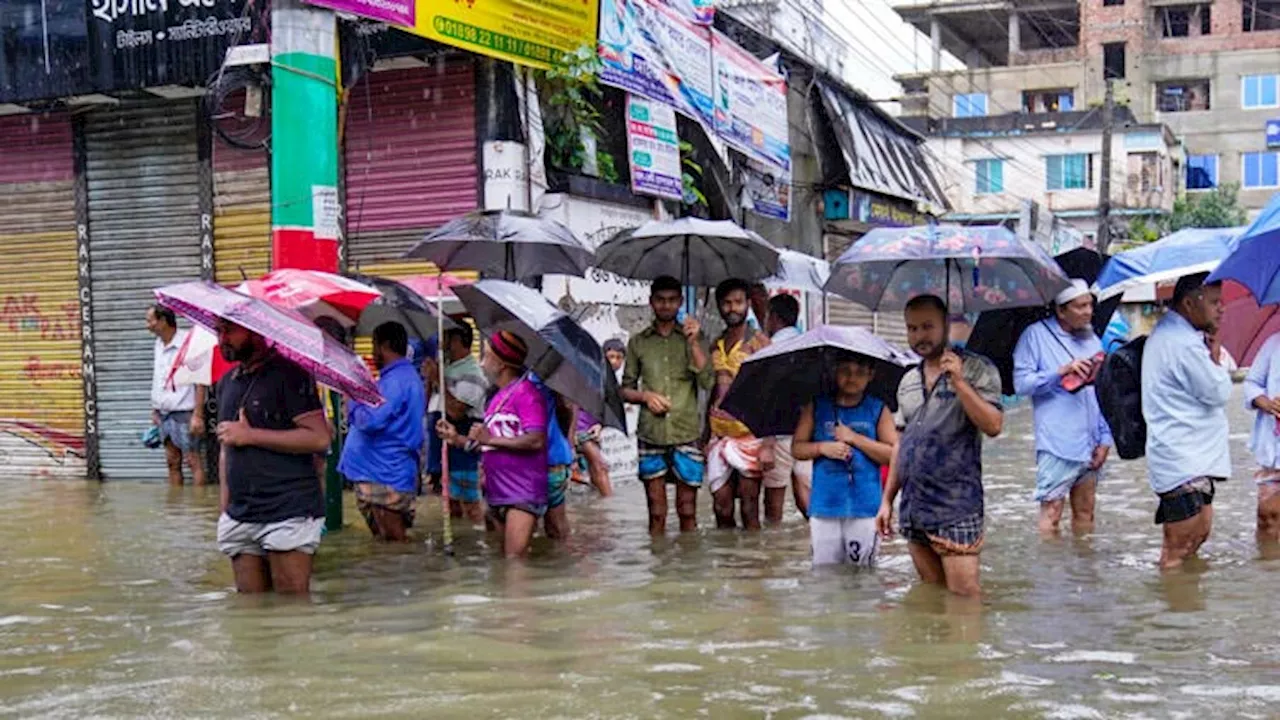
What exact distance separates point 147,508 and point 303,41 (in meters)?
4.74

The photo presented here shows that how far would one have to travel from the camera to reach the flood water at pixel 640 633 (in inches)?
205

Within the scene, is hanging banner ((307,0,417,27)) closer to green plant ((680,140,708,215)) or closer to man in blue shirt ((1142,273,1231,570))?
green plant ((680,140,708,215))

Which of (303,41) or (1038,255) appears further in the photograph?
(303,41)

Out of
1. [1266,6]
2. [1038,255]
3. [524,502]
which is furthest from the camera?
[1266,6]

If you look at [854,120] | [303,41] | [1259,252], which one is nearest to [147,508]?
[303,41]

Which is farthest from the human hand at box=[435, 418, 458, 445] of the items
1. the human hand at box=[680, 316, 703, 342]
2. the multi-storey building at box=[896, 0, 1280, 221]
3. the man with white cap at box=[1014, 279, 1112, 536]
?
the multi-storey building at box=[896, 0, 1280, 221]

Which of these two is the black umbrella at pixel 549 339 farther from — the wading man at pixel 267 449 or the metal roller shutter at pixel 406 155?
the metal roller shutter at pixel 406 155

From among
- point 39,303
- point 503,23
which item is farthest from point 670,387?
point 39,303

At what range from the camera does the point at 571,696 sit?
5242 millimetres

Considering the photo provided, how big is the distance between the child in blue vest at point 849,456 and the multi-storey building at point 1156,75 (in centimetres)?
5234

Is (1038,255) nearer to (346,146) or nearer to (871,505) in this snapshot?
(871,505)

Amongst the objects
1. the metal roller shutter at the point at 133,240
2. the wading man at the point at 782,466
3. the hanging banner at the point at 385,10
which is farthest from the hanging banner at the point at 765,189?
the wading man at the point at 782,466

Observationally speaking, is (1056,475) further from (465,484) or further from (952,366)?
(465,484)

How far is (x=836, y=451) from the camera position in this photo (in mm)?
7340
